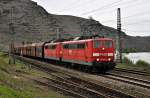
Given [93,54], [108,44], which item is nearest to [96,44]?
[93,54]

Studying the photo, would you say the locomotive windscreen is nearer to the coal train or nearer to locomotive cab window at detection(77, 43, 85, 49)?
the coal train

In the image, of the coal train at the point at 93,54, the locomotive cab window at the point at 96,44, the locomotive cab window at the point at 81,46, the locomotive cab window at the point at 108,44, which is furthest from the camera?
the locomotive cab window at the point at 81,46

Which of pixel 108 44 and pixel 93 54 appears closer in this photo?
pixel 93 54

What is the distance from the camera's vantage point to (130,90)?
19.0 m

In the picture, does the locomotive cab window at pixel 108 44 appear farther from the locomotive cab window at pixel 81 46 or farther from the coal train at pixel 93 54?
the locomotive cab window at pixel 81 46

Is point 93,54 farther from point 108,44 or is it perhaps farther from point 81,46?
point 81,46

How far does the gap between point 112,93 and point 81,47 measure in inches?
569

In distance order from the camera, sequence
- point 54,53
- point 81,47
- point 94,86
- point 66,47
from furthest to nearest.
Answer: point 54,53 → point 66,47 → point 81,47 → point 94,86

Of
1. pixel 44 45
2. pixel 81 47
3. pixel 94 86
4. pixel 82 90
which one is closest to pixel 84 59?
pixel 81 47

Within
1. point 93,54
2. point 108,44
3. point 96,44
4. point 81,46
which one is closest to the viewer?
point 93,54

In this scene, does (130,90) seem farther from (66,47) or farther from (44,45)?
(44,45)

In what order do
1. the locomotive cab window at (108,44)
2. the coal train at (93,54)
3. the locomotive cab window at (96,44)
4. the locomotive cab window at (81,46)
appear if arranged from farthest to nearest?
the locomotive cab window at (81,46) < the locomotive cab window at (108,44) < the locomotive cab window at (96,44) < the coal train at (93,54)

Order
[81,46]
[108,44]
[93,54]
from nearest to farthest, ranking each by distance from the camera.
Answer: [93,54] → [108,44] → [81,46]

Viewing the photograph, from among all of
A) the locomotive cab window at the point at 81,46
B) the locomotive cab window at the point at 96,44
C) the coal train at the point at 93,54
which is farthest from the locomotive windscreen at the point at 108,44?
the locomotive cab window at the point at 81,46
